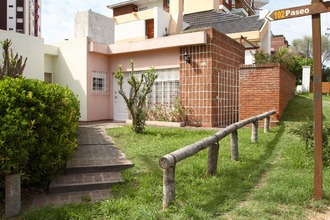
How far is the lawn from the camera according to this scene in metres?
3.62

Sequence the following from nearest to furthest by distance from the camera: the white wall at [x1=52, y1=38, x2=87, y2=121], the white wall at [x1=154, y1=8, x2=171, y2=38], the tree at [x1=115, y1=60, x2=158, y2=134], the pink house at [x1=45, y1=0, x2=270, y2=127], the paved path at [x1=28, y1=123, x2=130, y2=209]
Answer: the paved path at [x1=28, y1=123, x2=130, y2=209] < the tree at [x1=115, y1=60, x2=158, y2=134] < the pink house at [x1=45, y1=0, x2=270, y2=127] < the white wall at [x1=52, y1=38, x2=87, y2=121] < the white wall at [x1=154, y1=8, x2=171, y2=38]

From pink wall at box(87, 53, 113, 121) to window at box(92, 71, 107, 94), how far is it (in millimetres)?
155

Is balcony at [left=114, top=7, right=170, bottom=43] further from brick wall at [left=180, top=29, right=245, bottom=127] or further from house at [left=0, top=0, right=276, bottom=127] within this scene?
brick wall at [left=180, top=29, right=245, bottom=127]

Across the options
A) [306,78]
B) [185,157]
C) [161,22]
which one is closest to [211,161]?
[185,157]


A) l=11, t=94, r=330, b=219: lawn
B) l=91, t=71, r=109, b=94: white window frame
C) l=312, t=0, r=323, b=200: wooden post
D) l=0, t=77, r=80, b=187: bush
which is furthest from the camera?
l=91, t=71, r=109, b=94: white window frame

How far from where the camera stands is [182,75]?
11.8 m

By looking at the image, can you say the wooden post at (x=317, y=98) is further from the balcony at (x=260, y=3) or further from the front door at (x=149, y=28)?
the balcony at (x=260, y=3)

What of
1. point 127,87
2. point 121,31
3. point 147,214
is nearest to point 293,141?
point 147,214

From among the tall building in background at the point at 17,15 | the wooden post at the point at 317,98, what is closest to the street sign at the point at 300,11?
the wooden post at the point at 317,98

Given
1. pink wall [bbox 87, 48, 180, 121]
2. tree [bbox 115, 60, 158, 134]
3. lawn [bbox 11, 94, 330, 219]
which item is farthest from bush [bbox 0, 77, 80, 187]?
pink wall [bbox 87, 48, 180, 121]

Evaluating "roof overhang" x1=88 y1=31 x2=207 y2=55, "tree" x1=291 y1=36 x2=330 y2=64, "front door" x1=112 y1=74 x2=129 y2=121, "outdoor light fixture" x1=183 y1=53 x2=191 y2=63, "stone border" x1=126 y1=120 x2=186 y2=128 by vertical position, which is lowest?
"stone border" x1=126 y1=120 x2=186 y2=128

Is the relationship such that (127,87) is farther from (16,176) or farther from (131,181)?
(16,176)

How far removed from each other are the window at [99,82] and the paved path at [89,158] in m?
3.88

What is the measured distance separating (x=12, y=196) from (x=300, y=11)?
4.55m
